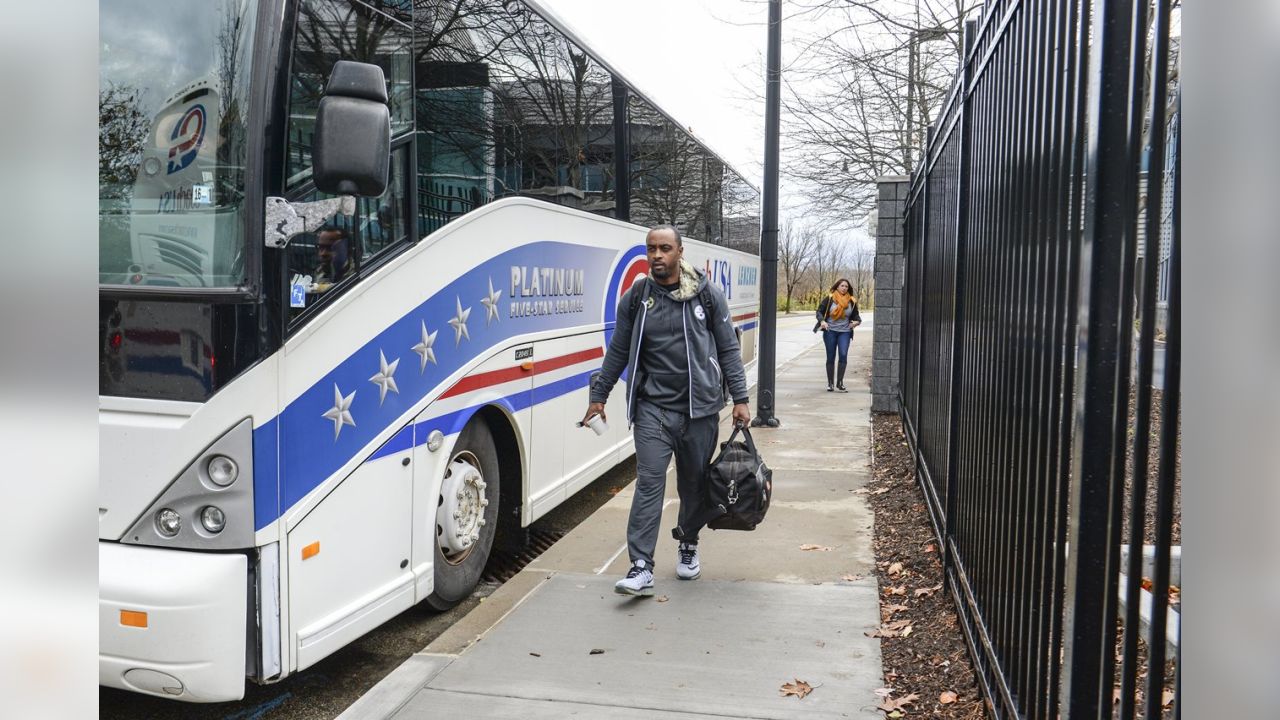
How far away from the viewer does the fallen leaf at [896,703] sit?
160 inches

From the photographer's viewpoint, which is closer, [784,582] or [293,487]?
[293,487]

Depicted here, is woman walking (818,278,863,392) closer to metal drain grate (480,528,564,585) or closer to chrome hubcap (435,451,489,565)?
metal drain grate (480,528,564,585)

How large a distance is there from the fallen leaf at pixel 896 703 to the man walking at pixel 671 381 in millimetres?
1872

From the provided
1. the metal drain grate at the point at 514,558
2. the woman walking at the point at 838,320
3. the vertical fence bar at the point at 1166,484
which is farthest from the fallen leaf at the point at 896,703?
the woman walking at the point at 838,320

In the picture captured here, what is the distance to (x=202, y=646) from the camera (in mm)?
3844

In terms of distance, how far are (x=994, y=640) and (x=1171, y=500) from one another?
2007mm

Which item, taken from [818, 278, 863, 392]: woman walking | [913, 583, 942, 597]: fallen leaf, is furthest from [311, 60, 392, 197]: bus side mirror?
[818, 278, 863, 392]: woman walking

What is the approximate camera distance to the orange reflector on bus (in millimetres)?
3822

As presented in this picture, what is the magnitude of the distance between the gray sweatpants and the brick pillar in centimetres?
768

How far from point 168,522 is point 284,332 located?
0.86m

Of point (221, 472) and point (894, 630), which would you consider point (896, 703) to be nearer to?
point (894, 630)

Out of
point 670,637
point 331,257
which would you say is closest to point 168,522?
point 331,257
